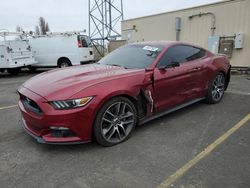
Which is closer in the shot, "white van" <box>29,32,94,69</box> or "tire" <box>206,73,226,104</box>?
"tire" <box>206,73,226,104</box>

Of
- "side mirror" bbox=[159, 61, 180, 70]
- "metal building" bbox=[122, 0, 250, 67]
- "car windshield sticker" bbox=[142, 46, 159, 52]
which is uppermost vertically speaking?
"metal building" bbox=[122, 0, 250, 67]

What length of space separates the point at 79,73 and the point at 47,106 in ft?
2.94

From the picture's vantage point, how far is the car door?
12.7 ft

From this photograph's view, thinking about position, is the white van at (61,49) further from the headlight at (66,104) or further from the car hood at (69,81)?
the headlight at (66,104)

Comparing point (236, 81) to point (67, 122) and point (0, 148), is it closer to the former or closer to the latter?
point (67, 122)

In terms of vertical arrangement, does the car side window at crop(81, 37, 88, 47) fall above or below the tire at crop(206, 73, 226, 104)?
above

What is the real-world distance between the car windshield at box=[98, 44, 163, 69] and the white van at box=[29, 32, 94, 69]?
26.1 feet

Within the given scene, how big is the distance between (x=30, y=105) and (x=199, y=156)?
240cm

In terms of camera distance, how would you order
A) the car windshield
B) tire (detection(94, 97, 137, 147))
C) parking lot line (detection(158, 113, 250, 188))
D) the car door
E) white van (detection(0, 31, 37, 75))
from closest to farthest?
1. parking lot line (detection(158, 113, 250, 188))
2. tire (detection(94, 97, 137, 147))
3. the car door
4. the car windshield
5. white van (detection(0, 31, 37, 75))

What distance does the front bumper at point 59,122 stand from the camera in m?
2.94

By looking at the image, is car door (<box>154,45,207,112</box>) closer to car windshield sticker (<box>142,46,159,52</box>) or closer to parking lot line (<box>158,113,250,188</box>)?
car windshield sticker (<box>142,46,159,52</box>)

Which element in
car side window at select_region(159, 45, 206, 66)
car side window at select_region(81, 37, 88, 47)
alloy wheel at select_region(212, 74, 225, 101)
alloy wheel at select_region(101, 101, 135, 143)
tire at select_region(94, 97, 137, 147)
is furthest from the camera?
car side window at select_region(81, 37, 88, 47)

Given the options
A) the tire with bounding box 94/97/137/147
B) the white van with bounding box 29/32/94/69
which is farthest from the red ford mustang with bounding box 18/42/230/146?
the white van with bounding box 29/32/94/69

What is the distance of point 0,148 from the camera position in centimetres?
337
